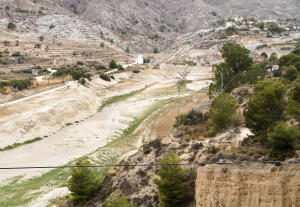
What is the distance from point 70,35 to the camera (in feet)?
442

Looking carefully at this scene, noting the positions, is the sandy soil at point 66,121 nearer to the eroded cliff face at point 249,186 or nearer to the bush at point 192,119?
the bush at point 192,119

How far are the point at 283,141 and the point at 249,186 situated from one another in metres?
2.76

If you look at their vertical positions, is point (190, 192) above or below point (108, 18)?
below

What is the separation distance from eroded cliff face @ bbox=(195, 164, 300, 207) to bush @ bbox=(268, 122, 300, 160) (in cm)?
98

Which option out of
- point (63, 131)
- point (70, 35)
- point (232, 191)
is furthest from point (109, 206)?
point (70, 35)

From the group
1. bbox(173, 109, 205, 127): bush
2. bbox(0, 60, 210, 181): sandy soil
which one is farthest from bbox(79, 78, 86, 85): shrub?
bbox(173, 109, 205, 127): bush

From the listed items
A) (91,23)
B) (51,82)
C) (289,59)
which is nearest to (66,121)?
(51,82)

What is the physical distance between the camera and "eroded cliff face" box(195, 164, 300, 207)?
12461 millimetres

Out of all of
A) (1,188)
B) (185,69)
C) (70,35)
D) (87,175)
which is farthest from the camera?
(70,35)

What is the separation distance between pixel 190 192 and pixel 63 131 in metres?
33.8

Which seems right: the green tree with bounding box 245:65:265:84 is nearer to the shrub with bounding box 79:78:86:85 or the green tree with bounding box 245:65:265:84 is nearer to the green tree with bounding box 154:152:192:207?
the green tree with bounding box 154:152:192:207

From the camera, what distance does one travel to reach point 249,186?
13539 millimetres

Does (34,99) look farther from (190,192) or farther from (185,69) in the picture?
(185,69)

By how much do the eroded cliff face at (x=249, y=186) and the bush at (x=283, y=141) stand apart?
98 centimetres
